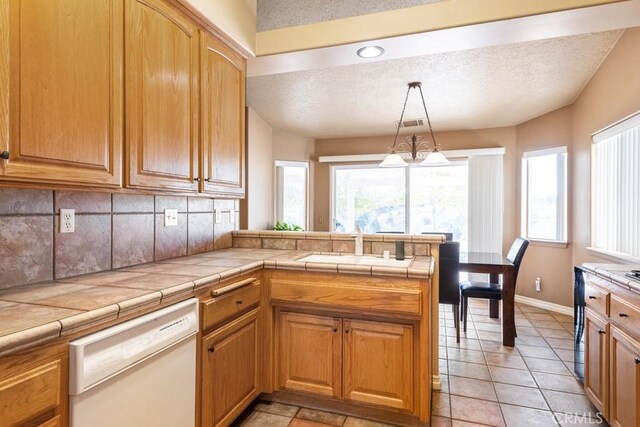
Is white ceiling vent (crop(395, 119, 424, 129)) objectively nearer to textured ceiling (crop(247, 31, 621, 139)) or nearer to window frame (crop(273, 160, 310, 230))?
textured ceiling (crop(247, 31, 621, 139))

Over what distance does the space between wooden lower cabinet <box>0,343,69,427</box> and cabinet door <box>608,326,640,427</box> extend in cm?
221

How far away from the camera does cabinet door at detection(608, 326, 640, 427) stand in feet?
4.88

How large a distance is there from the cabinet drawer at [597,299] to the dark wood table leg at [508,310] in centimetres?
102

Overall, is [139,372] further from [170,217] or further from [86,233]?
[170,217]

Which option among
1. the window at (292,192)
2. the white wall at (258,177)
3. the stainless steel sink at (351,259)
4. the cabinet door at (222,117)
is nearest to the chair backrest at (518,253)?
the stainless steel sink at (351,259)

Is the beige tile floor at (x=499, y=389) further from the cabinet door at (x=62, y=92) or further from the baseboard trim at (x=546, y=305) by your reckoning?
the cabinet door at (x=62, y=92)

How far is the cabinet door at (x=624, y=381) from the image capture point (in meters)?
1.49

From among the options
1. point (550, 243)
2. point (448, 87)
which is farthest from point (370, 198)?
point (550, 243)

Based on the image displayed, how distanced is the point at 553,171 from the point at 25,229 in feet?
17.1

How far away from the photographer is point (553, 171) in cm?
432

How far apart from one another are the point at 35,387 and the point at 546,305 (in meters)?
5.01

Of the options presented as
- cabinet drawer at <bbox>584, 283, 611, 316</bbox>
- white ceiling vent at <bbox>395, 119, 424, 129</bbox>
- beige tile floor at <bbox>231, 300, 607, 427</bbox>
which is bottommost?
beige tile floor at <bbox>231, 300, 607, 427</bbox>

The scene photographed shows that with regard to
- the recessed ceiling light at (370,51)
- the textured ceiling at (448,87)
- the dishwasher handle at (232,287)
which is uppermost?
the textured ceiling at (448,87)

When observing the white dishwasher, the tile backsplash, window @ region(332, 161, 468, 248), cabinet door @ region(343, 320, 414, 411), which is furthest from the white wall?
the white dishwasher
